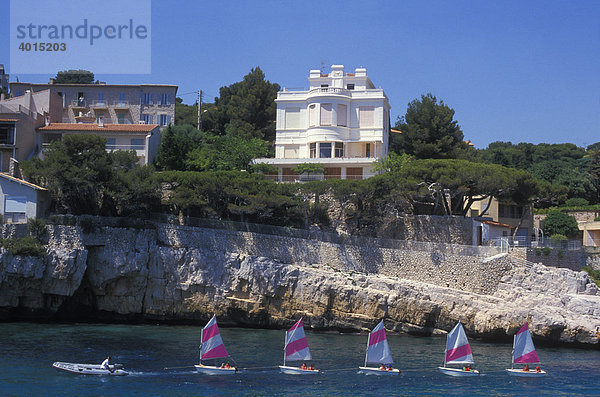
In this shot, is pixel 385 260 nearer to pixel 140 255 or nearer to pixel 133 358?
pixel 140 255

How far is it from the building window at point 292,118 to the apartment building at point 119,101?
14893 millimetres

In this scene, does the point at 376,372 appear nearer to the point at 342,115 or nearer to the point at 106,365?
the point at 106,365

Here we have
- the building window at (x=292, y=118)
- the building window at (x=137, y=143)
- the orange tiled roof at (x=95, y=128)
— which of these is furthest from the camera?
the building window at (x=292, y=118)

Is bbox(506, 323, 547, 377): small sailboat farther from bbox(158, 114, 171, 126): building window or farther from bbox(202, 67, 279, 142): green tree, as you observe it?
bbox(158, 114, 171, 126): building window

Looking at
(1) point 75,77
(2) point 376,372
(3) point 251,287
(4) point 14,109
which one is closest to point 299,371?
(2) point 376,372

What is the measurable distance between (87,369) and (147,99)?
48.2 metres

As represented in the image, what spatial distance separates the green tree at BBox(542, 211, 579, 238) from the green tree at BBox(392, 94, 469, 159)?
38.4 feet

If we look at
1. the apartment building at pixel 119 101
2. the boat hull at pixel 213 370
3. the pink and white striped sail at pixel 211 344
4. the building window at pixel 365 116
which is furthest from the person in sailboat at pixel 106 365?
the apartment building at pixel 119 101

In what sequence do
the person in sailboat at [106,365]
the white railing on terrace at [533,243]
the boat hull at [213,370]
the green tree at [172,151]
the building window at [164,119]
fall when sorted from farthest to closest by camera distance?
the building window at [164,119] < the green tree at [172,151] < the white railing on terrace at [533,243] < the boat hull at [213,370] < the person in sailboat at [106,365]

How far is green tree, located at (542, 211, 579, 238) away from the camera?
66438 mm

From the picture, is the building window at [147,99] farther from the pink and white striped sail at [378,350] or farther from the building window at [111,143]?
the pink and white striped sail at [378,350]

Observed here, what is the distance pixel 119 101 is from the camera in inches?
3019

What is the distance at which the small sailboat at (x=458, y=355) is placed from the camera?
118 ft

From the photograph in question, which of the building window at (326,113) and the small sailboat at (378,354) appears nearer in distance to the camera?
the small sailboat at (378,354)
